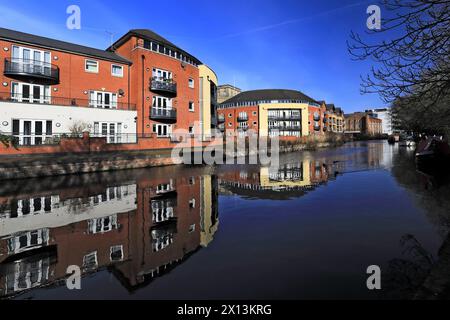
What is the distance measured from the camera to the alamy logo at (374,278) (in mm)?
3699

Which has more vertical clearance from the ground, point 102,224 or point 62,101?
point 62,101

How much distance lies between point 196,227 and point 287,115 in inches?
2933

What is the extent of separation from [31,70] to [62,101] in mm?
3121

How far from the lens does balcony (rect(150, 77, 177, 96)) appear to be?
2919cm

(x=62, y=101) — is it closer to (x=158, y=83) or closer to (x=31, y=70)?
(x=31, y=70)

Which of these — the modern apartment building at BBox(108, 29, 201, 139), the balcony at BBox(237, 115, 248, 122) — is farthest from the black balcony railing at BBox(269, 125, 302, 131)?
the modern apartment building at BBox(108, 29, 201, 139)

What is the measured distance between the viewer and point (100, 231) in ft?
20.5

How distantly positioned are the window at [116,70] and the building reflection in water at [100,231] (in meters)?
19.1

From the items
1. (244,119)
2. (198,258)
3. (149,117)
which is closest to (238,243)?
(198,258)

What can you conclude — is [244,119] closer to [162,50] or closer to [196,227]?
[162,50]

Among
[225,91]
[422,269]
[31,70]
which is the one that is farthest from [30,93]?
[225,91]

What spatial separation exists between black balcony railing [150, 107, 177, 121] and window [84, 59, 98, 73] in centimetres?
638

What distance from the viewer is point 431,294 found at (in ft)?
10.2

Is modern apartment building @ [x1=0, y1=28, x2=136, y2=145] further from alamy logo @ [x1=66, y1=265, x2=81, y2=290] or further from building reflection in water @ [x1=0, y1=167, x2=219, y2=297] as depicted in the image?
alamy logo @ [x1=66, y1=265, x2=81, y2=290]
